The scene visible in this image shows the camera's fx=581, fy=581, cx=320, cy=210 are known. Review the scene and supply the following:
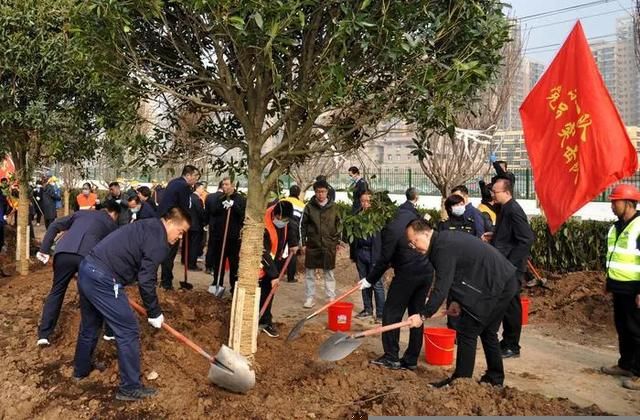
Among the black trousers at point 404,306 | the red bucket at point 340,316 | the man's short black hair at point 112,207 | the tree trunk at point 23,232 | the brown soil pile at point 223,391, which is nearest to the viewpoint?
the brown soil pile at point 223,391

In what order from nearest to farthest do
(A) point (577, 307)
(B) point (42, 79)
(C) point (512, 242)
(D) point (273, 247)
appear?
(C) point (512, 242), (D) point (273, 247), (A) point (577, 307), (B) point (42, 79)

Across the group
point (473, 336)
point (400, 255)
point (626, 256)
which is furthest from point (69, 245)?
point (626, 256)

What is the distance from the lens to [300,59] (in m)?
4.45

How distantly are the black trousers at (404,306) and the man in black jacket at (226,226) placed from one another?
241 centimetres

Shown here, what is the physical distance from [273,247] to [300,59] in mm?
3307

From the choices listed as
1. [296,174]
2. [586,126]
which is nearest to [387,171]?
[296,174]

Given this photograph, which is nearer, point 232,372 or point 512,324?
point 232,372

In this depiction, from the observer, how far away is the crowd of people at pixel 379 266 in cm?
445

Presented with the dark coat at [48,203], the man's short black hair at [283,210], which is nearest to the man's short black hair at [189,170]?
the man's short black hair at [283,210]

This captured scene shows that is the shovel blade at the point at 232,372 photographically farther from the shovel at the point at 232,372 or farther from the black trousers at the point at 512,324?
the black trousers at the point at 512,324

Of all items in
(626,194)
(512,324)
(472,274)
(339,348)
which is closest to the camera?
(472,274)

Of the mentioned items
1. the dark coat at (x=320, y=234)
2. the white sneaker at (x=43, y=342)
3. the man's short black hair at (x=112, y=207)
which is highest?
the man's short black hair at (x=112, y=207)

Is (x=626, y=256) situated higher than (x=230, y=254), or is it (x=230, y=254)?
(x=626, y=256)

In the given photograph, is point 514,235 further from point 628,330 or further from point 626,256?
point 628,330
